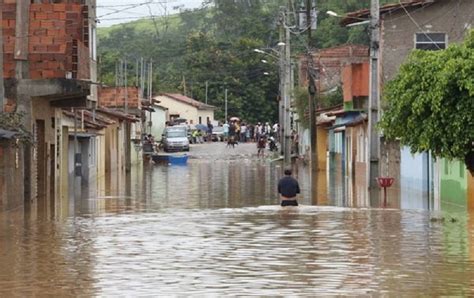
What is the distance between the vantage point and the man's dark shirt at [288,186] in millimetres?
31875

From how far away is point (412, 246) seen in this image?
21.6m

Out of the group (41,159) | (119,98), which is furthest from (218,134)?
(41,159)

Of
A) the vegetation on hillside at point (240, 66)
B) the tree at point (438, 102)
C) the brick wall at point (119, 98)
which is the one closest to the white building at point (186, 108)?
the vegetation on hillside at point (240, 66)

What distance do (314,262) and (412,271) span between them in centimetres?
185

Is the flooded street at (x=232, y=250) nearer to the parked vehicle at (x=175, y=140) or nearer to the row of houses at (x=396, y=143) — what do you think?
the row of houses at (x=396, y=143)

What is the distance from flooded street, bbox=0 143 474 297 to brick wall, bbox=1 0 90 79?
4612mm

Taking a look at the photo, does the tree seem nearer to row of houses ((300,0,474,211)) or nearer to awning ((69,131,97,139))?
row of houses ((300,0,474,211))

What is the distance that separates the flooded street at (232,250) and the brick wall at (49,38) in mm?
4612

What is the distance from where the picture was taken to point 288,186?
32.1 m

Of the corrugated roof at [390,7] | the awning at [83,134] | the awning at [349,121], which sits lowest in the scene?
the awning at [83,134]

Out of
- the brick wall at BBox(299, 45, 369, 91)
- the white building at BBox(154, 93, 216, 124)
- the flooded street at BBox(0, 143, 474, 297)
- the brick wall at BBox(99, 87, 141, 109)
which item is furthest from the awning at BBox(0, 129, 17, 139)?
the white building at BBox(154, 93, 216, 124)

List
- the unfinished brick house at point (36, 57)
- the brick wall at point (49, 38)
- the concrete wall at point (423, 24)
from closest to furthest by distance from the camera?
the unfinished brick house at point (36, 57) → the brick wall at point (49, 38) → the concrete wall at point (423, 24)

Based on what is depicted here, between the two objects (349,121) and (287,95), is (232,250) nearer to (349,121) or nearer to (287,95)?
(349,121)

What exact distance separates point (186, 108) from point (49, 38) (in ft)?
325
